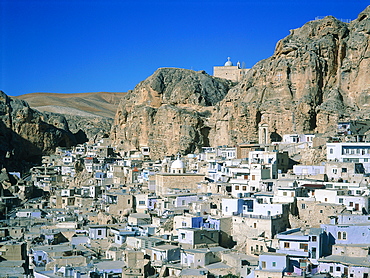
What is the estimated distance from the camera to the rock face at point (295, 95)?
53.3 metres

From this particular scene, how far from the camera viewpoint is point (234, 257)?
30359 mm

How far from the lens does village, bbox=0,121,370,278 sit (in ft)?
98.1

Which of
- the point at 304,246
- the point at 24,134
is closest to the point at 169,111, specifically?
the point at 24,134

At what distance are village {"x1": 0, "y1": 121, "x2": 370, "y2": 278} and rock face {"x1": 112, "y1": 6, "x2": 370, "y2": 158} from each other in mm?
2828

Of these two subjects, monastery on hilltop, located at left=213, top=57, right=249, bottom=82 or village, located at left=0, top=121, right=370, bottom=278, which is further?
monastery on hilltop, located at left=213, top=57, right=249, bottom=82

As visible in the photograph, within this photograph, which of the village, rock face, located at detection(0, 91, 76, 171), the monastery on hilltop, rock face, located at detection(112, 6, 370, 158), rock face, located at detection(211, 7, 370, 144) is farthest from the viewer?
the monastery on hilltop

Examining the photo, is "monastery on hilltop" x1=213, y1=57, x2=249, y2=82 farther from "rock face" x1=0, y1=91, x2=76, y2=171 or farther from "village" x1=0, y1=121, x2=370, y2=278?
"village" x1=0, y1=121, x2=370, y2=278

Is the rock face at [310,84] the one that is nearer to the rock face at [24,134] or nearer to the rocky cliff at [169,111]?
the rocky cliff at [169,111]

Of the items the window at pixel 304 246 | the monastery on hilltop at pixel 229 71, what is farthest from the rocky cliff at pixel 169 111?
the window at pixel 304 246

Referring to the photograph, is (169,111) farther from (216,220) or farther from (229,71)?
(216,220)

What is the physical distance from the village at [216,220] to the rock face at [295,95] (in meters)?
2.83

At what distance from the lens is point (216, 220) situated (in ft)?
112

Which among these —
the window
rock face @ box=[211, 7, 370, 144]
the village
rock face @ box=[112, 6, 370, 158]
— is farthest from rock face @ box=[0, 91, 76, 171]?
the window

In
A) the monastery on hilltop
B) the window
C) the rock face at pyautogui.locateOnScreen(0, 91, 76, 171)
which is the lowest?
the window
